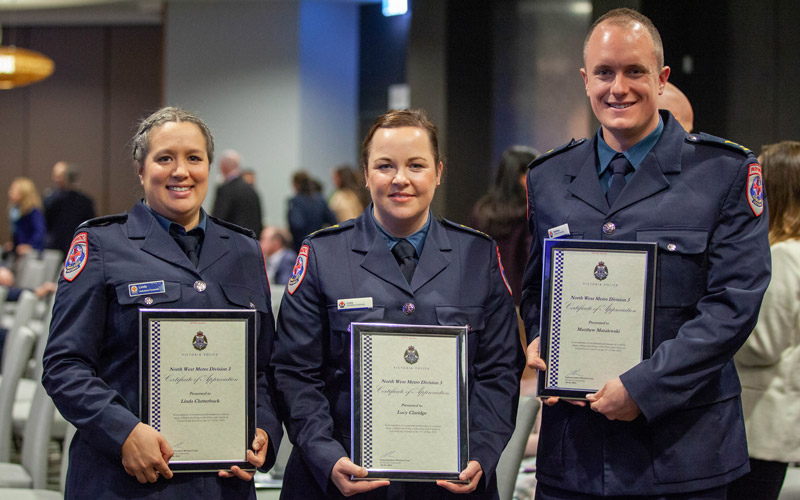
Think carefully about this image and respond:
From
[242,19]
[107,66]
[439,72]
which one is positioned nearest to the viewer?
[439,72]

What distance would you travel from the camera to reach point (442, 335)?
5.96 ft

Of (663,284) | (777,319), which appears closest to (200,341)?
(663,284)

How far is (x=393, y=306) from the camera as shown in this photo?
192 cm

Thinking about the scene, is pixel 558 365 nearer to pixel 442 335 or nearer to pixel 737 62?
pixel 442 335

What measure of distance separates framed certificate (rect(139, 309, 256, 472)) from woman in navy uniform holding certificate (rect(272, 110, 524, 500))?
0.11 metres

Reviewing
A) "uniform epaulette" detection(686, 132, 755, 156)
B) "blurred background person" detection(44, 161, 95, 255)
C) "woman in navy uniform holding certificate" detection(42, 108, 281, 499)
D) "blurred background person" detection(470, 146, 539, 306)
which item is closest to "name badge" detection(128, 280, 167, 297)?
"woman in navy uniform holding certificate" detection(42, 108, 281, 499)

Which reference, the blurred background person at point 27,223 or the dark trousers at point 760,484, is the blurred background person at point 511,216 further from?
the blurred background person at point 27,223

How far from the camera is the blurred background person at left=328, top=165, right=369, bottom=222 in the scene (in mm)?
7340

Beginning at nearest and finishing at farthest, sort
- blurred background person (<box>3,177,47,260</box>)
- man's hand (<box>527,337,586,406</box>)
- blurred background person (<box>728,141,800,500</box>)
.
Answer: man's hand (<box>527,337,586,406</box>), blurred background person (<box>728,141,800,500</box>), blurred background person (<box>3,177,47,260</box>)

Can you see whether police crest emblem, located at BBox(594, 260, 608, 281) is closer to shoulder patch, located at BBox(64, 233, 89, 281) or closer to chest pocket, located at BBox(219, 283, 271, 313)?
chest pocket, located at BBox(219, 283, 271, 313)

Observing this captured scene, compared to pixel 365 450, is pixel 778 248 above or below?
above

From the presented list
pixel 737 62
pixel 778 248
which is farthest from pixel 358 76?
pixel 778 248

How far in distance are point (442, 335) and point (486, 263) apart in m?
0.27

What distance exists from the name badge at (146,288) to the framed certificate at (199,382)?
0.11 metres
